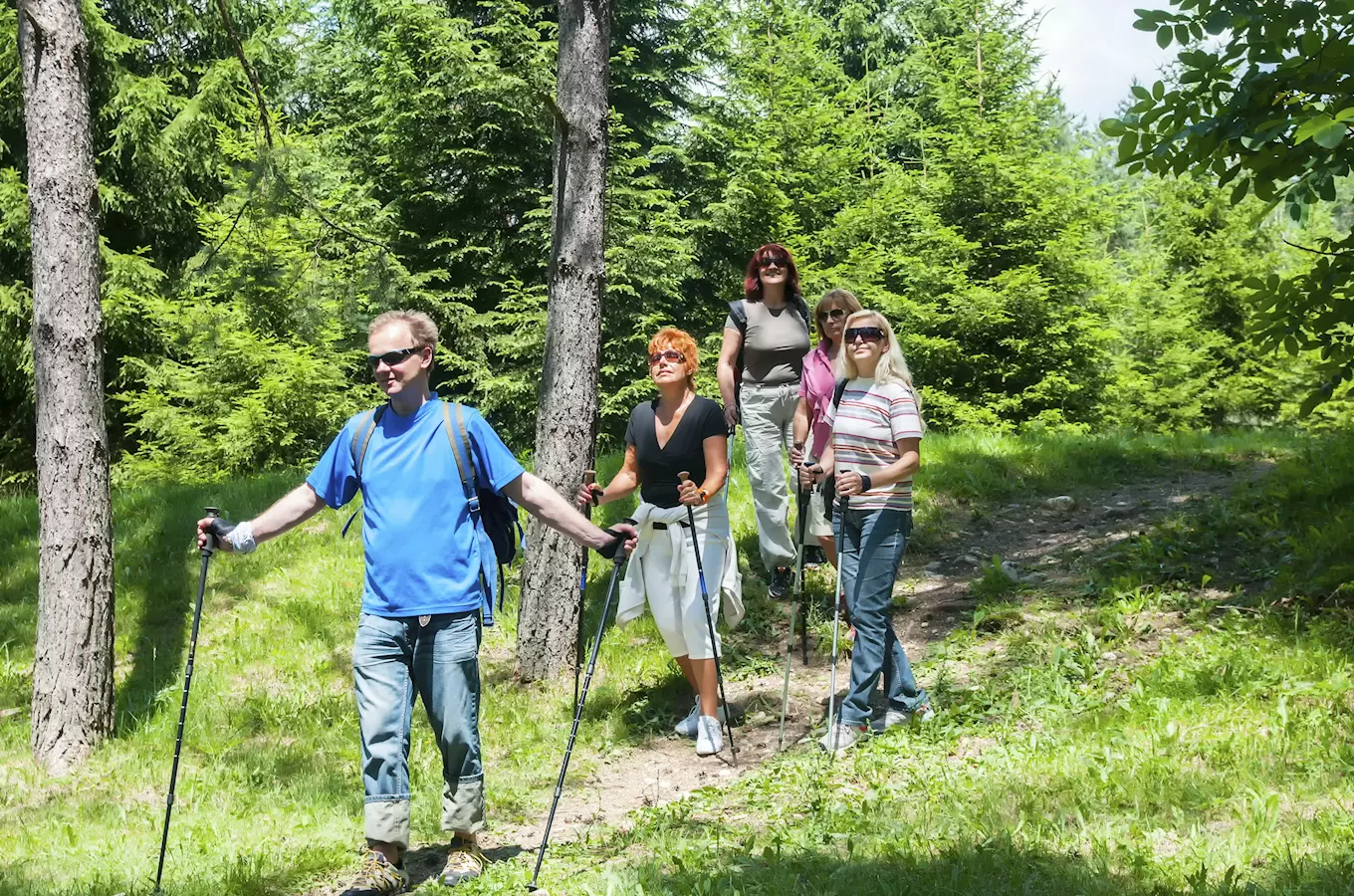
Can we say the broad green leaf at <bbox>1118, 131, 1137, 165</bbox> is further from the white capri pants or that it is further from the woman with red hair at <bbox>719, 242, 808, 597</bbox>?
the white capri pants

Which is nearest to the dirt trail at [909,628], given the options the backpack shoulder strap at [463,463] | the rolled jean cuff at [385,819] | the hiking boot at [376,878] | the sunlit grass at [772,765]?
the sunlit grass at [772,765]

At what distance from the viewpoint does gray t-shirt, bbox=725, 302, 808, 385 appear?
795 centimetres

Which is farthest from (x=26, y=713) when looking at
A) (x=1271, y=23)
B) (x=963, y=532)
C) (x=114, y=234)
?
(x=114, y=234)

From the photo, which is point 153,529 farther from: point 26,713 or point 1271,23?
point 1271,23

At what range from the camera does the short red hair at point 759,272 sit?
7.75 m

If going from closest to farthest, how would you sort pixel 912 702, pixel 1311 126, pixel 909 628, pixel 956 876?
pixel 956 876
pixel 1311 126
pixel 912 702
pixel 909 628

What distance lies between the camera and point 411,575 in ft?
15.6

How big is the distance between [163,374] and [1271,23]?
701 inches

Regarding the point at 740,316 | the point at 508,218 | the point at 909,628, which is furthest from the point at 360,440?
the point at 508,218

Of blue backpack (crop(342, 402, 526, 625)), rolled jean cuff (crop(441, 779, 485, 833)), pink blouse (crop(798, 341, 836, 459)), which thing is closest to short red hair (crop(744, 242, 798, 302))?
pink blouse (crop(798, 341, 836, 459))

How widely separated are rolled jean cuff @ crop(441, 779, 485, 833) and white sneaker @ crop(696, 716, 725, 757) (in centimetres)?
198

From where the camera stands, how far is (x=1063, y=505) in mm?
10914

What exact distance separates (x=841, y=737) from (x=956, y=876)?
76.2 inches

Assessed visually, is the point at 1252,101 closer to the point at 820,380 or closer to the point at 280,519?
the point at 820,380
